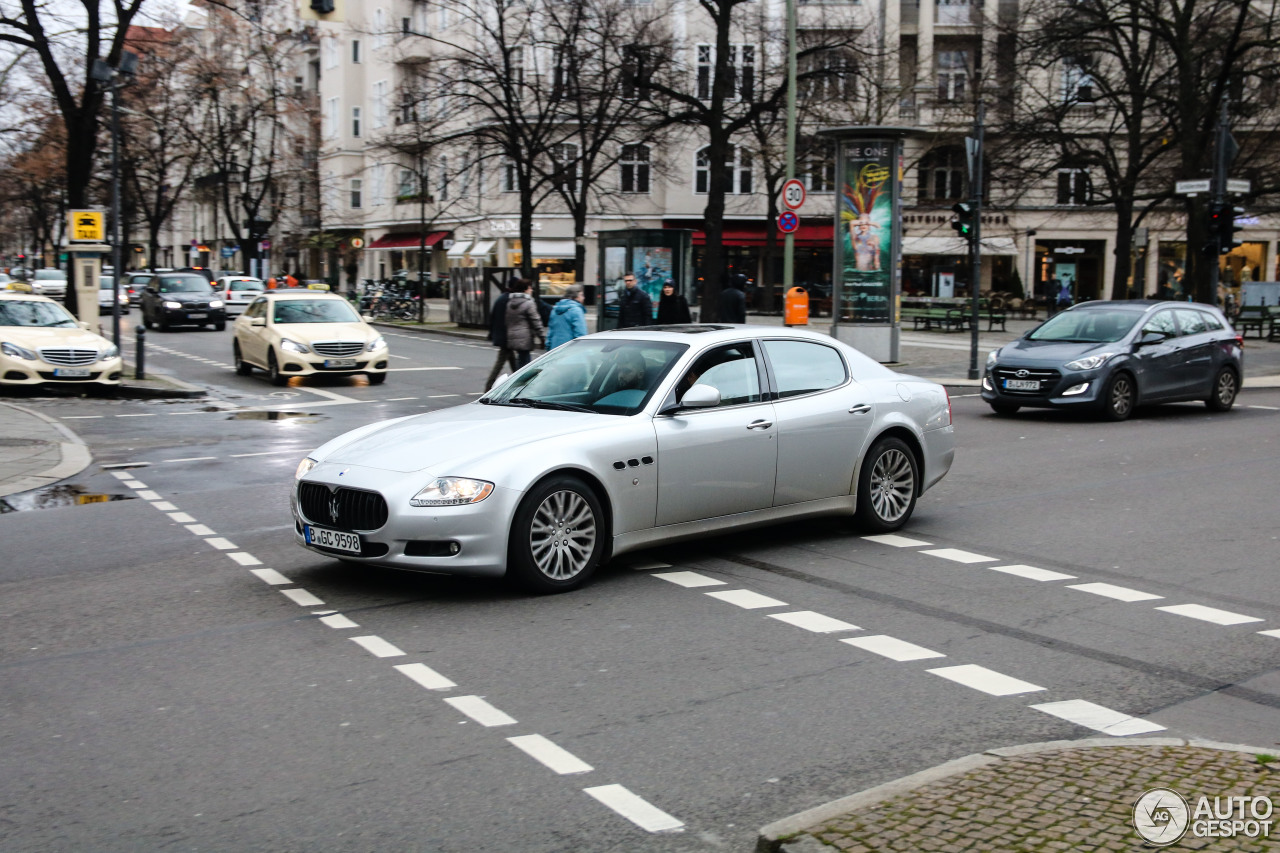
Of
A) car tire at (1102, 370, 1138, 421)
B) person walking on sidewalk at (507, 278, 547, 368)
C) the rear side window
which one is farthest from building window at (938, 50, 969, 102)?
the rear side window

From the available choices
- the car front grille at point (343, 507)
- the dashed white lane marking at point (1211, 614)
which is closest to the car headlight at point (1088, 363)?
the dashed white lane marking at point (1211, 614)

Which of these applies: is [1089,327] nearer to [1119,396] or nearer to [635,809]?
[1119,396]

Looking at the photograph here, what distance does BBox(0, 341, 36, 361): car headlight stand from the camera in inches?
790

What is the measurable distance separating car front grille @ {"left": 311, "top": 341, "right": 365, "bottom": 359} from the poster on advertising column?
30.5 ft

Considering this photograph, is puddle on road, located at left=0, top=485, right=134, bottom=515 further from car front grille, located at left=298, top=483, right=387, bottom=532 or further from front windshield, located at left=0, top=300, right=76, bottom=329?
front windshield, located at left=0, top=300, right=76, bottom=329

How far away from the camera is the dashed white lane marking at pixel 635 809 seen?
4285 millimetres

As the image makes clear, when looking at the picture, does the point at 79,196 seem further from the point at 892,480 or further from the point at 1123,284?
the point at 1123,284

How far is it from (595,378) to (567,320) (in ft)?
34.1

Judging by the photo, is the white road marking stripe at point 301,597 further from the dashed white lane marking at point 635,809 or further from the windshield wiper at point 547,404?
the dashed white lane marking at point 635,809

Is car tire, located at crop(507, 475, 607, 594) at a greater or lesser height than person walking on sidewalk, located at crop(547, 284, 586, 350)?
lesser

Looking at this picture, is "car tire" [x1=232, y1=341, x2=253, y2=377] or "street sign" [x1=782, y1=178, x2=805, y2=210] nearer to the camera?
"car tire" [x1=232, y1=341, x2=253, y2=377]

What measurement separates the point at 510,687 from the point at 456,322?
3853cm

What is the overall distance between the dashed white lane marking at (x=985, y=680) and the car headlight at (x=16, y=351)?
1775 centimetres

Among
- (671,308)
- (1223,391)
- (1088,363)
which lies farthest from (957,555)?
(671,308)
